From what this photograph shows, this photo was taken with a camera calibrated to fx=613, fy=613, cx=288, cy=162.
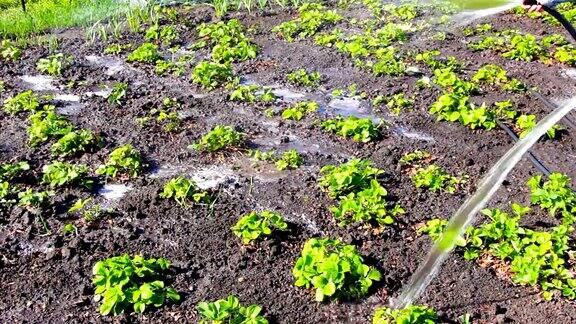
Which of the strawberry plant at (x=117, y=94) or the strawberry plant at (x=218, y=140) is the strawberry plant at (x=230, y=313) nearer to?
the strawberry plant at (x=218, y=140)

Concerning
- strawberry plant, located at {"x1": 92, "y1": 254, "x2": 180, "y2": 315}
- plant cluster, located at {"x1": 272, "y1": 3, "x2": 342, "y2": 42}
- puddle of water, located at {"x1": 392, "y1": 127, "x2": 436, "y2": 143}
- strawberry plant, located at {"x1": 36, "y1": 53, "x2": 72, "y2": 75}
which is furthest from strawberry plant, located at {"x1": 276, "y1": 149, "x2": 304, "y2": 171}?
strawberry plant, located at {"x1": 36, "y1": 53, "x2": 72, "y2": 75}

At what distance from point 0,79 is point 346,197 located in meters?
4.87

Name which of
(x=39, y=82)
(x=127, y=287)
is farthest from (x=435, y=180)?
(x=39, y=82)

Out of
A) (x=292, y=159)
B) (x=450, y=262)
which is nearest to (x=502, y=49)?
(x=292, y=159)

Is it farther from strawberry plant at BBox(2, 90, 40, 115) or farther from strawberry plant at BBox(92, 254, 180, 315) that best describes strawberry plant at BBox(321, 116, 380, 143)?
strawberry plant at BBox(2, 90, 40, 115)

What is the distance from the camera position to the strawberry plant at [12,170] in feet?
15.8

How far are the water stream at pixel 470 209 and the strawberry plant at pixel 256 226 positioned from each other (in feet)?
3.06

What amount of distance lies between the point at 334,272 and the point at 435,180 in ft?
5.04

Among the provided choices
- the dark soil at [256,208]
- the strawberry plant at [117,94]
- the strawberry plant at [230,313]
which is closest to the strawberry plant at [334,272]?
the dark soil at [256,208]

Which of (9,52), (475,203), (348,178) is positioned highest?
(348,178)

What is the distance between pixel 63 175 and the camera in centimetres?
476

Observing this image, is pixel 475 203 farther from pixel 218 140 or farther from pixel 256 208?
pixel 218 140

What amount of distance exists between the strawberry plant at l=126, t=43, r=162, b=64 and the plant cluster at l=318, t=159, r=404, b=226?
11.9ft

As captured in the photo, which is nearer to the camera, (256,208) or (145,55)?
(256,208)
